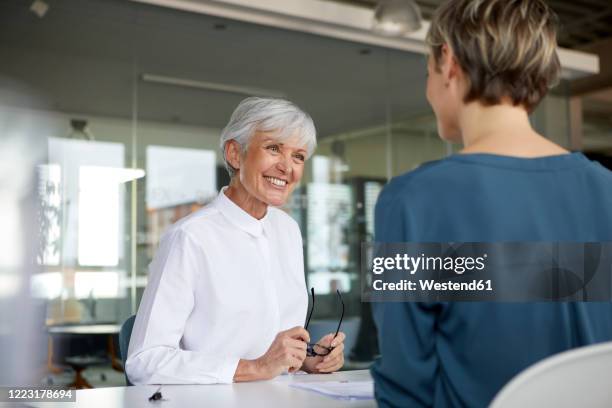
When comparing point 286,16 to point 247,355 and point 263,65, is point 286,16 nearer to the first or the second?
point 263,65

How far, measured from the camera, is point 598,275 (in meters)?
1.21

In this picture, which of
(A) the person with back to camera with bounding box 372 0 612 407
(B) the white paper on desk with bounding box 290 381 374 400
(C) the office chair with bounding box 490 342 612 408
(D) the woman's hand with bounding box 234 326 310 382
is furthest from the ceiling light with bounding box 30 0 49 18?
(C) the office chair with bounding box 490 342 612 408

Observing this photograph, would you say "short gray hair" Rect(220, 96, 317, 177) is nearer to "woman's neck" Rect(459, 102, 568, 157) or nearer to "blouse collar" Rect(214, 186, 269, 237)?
"blouse collar" Rect(214, 186, 269, 237)

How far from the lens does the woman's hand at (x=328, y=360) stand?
7.84 ft

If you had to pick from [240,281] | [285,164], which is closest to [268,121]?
[285,164]

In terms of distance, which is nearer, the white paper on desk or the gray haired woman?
the white paper on desk

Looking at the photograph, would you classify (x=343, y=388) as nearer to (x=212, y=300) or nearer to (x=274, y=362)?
(x=274, y=362)

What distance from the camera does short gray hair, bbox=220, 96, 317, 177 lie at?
258 centimetres

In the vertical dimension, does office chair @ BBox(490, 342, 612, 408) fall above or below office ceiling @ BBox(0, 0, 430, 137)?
below

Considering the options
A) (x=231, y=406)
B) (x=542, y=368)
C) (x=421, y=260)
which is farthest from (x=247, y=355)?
(x=542, y=368)

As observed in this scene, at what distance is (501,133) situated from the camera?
4.01ft

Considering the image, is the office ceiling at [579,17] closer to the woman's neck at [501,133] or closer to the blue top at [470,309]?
the woman's neck at [501,133]

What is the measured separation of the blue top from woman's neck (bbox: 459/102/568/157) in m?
0.04

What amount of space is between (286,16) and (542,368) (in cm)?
568
